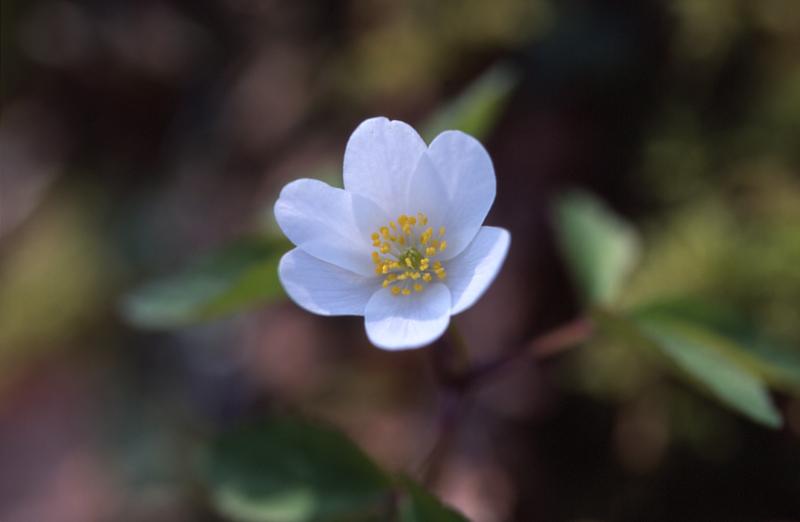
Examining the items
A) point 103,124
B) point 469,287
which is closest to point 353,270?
point 469,287

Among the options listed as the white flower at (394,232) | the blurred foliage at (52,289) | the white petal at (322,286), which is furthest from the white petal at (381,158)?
the blurred foliage at (52,289)

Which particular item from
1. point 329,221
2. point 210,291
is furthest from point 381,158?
point 210,291

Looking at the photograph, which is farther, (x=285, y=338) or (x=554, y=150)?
(x=285, y=338)

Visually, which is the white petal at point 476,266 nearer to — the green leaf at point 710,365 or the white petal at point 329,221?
the white petal at point 329,221

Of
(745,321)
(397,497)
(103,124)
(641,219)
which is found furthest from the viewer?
(103,124)

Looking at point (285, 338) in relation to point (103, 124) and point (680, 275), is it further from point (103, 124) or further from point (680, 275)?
point (103, 124)

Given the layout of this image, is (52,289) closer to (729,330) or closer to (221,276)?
(221,276)

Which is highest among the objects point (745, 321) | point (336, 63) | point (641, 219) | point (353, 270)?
point (353, 270)
